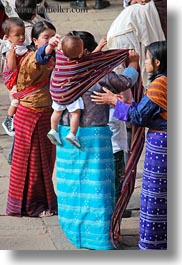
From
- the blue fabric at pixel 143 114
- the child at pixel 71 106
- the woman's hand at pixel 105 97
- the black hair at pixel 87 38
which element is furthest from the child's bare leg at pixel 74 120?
A: the black hair at pixel 87 38

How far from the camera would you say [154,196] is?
7.03 m

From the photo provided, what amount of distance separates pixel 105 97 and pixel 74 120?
23cm

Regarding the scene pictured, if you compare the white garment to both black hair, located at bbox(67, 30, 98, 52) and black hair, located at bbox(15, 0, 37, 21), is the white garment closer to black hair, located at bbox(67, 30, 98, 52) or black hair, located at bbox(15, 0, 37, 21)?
black hair, located at bbox(67, 30, 98, 52)

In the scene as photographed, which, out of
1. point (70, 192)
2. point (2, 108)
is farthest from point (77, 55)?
point (2, 108)

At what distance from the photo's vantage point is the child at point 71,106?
6918mm

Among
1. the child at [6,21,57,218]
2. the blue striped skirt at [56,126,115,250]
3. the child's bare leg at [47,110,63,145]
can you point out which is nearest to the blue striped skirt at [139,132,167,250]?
the blue striped skirt at [56,126,115,250]

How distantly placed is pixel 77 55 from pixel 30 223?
1.19 meters

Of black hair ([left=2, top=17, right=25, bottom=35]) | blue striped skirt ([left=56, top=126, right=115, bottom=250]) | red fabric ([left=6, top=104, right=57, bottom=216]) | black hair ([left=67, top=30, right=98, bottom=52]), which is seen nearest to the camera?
black hair ([left=67, top=30, right=98, bottom=52])

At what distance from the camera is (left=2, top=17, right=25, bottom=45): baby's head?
285 inches

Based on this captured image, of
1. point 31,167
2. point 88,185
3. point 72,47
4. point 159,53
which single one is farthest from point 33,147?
point 159,53

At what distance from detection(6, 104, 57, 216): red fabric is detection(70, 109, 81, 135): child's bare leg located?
44 cm

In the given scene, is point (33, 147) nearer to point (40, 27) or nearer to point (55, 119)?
point (55, 119)

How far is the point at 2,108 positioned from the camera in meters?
8.52

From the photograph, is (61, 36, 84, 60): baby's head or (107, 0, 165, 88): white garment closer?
(61, 36, 84, 60): baby's head
